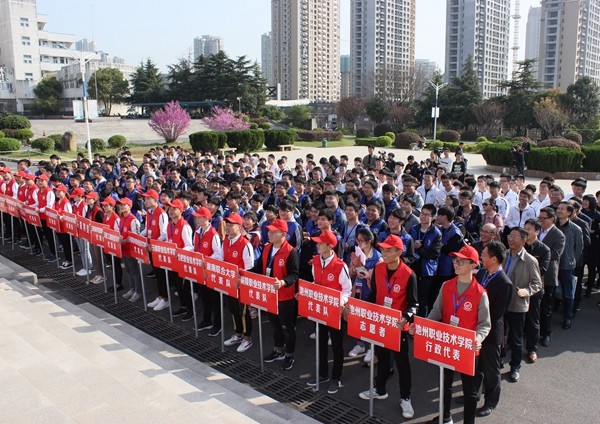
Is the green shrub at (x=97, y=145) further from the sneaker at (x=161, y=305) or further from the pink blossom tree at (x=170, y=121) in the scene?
the sneaker at (x=161, y=305)

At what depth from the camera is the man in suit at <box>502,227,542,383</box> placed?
5.41 m

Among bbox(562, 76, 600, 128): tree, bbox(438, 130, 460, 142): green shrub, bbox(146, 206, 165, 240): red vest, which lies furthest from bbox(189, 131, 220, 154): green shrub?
bbox(562, 76, 600, 128): tree

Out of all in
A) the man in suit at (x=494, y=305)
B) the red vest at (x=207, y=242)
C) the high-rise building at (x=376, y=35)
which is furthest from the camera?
the high-rise building at (x=376, y=35)

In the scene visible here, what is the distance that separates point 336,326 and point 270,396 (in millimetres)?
1070

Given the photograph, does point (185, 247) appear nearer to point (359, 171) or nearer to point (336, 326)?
point (336, 326)

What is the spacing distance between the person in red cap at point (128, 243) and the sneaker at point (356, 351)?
3772mm

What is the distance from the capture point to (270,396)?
17.5 feet

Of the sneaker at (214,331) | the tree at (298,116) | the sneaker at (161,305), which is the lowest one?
the sneaker at (214,331)

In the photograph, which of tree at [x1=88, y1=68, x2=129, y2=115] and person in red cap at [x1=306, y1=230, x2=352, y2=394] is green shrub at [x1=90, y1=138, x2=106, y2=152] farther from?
tree at [x1=88, y1=68, x2=129, y2=115]

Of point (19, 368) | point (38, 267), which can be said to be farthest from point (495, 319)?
point (38, 267)

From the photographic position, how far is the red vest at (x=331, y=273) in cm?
525

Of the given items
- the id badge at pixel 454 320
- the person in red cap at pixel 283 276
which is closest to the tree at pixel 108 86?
the person in red cap at pixel 283 276

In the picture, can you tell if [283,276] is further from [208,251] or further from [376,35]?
[376,35]

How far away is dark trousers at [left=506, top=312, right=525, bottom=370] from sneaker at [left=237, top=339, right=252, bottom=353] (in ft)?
10.1
